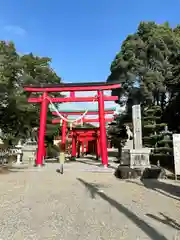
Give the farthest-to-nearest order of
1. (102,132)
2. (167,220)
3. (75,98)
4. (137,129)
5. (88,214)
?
(75,98), (102,132), (137,129), (88,214), (167,220)

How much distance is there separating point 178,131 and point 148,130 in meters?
2.53

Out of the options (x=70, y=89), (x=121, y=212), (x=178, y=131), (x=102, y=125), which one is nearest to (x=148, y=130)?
(x=178, y=131)

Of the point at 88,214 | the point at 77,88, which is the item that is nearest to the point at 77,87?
the point at 77,88

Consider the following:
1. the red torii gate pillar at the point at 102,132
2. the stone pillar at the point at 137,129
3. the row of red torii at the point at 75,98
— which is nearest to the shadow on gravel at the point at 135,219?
the stone pillar at the point at 137,129

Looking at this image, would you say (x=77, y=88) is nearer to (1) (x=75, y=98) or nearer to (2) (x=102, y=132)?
(1) (x=75, y=98)

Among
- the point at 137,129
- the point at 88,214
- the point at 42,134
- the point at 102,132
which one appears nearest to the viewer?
the point at 88,214

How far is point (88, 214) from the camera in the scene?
16.0 ft

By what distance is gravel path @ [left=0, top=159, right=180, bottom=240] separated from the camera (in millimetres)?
3750

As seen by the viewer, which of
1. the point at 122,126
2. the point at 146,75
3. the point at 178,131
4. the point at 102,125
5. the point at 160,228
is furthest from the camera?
the point at 122,126

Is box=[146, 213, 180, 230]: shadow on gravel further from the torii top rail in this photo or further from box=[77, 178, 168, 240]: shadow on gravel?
the torii top rail

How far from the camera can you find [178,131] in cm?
2092

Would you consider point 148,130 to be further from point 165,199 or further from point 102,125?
point 165,199

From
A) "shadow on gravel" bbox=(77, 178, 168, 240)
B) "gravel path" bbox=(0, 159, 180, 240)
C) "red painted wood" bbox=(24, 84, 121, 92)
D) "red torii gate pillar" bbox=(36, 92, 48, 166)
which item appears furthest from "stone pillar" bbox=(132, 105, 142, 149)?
"shadow on gravel" bbox=(77, 178, 168, 240)

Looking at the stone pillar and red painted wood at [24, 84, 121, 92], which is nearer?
the stone pillar
